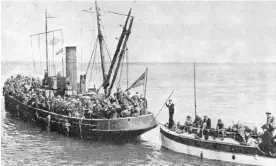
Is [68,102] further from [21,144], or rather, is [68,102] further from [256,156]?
[256,156]

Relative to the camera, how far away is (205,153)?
17.2m

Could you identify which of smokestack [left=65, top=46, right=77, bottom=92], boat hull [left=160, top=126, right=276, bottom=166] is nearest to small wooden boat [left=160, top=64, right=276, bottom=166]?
boat hull [left=160, top=126, right=276, bottom=166]

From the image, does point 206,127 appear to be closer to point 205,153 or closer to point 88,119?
point 205,153

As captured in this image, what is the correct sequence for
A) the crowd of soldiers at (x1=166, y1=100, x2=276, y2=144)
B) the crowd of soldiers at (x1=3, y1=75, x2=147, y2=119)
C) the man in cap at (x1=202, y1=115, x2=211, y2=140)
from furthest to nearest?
the crowd of soldiers at (x1=3, y1=75, x2=147, y2=119) < the man in cap at (x1=202, y1=115, x2=211, y2=140) < the crowd of soldiers at (x1=166, y1=100, x2=276, y2=144)

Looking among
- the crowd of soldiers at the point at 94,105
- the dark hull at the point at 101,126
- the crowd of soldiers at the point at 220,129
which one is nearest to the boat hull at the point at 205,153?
the crowd of soldiers at the point at 220,129

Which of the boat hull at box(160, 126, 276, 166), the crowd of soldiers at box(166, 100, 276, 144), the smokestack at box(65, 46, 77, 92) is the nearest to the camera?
the crowd of soldiers at box(166, 100, 276, 144)

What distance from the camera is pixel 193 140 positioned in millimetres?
17500

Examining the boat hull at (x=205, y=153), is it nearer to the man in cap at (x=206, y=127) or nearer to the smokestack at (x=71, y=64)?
the man in cap at (x=206, y=127)

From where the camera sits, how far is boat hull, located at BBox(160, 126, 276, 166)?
51.7 feet

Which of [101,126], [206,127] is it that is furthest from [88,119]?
[206,127]

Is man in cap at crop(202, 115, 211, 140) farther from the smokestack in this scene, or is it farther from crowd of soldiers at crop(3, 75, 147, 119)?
the smokestack

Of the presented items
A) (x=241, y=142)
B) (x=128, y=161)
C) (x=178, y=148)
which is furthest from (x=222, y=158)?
(x=128, y=161)

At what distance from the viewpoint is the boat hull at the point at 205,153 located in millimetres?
15770

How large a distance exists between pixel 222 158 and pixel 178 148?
2.45 meters
